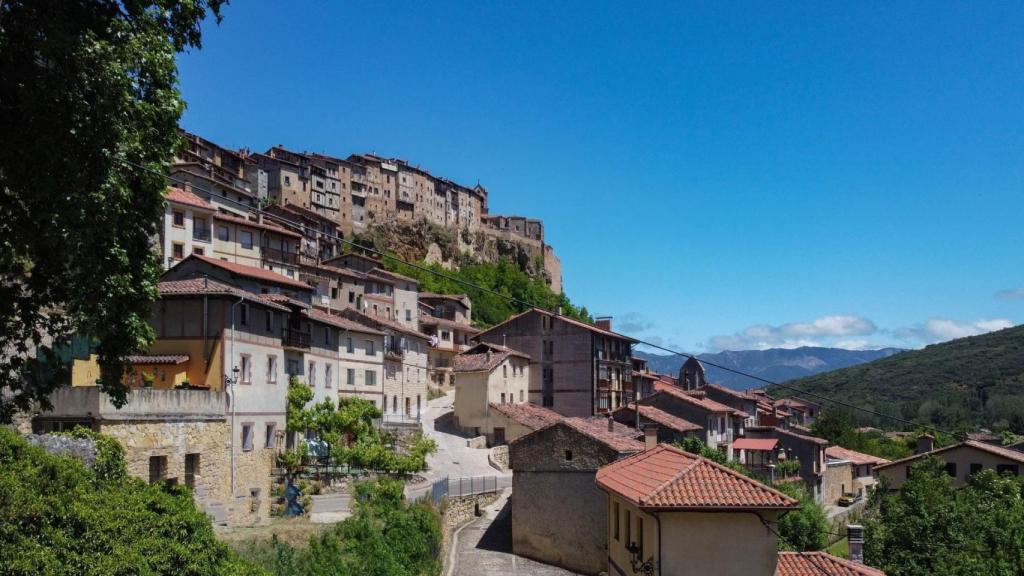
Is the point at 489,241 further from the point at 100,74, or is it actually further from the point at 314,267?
the point at 100,74

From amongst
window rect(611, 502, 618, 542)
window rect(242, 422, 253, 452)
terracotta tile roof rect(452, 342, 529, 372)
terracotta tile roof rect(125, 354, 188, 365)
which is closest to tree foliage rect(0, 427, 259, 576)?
window rect(611, 502, 618, 542)

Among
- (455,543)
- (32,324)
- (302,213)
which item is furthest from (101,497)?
(302,213)

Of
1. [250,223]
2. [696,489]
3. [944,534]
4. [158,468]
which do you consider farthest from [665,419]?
[158,468]

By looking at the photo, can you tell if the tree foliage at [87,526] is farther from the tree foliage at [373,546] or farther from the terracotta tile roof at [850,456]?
the terracotta tile roof at [850,456]

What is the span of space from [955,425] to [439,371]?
7679 cm

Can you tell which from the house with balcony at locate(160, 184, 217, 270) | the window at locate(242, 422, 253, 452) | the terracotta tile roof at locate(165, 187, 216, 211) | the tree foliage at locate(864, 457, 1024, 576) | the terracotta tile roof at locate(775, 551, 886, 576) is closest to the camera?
the terracotta tile roof at locate(775, 551, 886, 576)

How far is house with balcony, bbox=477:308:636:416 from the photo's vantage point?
64.5 meters

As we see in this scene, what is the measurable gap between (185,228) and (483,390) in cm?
2350

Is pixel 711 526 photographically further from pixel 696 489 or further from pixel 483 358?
pixel 483 358

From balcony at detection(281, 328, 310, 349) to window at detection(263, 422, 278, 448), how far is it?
13.2 ft

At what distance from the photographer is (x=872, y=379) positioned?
577 feet

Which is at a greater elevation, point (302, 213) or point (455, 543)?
point (302, 213)

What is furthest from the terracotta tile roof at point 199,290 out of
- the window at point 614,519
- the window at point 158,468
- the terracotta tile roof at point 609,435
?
the window at point 614,519

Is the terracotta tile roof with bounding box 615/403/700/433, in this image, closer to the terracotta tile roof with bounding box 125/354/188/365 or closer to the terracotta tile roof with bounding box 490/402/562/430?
the terracotta tile roof with bounding box 490/402/562/430
